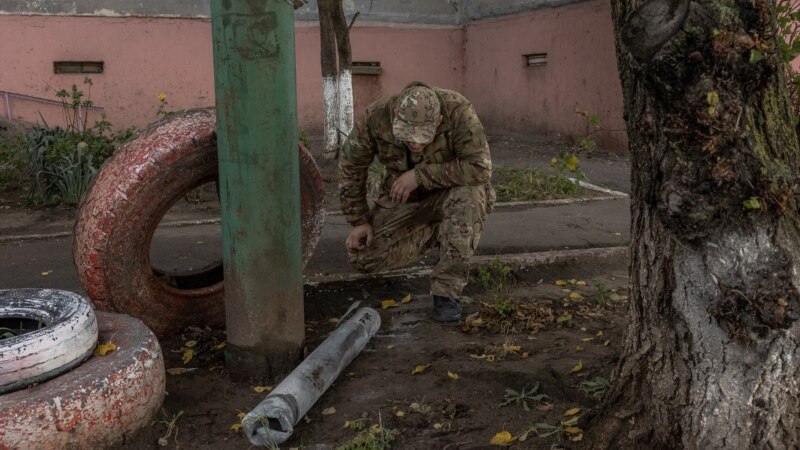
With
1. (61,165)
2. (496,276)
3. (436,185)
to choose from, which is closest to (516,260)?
(496,276)

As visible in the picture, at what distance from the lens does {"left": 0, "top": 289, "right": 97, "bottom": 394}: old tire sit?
2557 mm

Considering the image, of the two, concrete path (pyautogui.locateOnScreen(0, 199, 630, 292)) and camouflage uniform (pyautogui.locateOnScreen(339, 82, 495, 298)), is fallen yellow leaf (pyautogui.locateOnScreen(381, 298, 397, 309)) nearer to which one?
camouflage uniform (pyautogui.locateOnScreen(339, 82, 495, 298))

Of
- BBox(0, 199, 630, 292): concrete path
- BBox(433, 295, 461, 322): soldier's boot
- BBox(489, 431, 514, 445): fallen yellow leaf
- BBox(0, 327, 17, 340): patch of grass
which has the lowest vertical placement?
BBox(489, 431, 514, 445): fallen yellow leaf

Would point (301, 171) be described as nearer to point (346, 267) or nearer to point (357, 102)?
point (346, 267)

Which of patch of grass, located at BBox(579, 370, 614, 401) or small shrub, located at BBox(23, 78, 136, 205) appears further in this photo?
small shrub, located at BBox(23, 78, 136, 205)

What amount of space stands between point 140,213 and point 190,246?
2.18 m

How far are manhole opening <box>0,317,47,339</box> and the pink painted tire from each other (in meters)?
0.25

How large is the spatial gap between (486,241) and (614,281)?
1136 mm

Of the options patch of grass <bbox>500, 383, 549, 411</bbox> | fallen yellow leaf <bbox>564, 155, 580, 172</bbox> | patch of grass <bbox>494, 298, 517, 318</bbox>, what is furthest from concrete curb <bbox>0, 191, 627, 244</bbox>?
fallen yellow leaf <bbox>564, 155, 580, 172</bbox>

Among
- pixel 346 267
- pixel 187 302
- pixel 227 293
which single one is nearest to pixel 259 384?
pixel 227 293

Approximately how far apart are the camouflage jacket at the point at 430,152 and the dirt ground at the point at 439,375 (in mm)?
648

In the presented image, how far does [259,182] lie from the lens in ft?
10.5

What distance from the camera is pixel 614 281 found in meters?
4.63

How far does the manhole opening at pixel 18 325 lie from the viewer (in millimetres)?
2932
